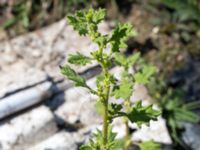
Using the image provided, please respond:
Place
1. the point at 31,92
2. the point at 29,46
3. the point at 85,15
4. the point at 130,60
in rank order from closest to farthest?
the point at 85,15
the point at 130,60
the point at 31,92
the point at 29,46

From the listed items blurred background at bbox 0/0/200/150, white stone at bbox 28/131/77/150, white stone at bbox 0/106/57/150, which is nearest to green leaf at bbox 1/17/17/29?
blurred background at bbox 0/0/200/150

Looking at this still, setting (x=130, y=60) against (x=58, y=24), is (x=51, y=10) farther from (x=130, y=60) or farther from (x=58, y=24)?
(x=130, y=60)

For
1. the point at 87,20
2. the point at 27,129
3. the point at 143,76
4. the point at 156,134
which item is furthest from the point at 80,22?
the point at 156,134

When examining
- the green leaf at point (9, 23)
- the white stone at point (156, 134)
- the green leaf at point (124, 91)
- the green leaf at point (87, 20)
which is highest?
the green leaf at point (9, 23)

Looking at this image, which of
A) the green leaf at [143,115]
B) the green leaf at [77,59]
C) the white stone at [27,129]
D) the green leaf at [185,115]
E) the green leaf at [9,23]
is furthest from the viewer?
the green leaf at [9,23]

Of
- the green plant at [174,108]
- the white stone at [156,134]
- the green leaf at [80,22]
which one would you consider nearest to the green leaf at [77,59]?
the green leaf at [80,22]

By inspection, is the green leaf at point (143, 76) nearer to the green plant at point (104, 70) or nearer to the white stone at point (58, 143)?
the green plant at point (104, 70)

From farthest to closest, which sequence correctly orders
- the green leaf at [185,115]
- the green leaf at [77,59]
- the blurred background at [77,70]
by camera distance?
the green leaf at [185,115]
the blurred background at [77,70]
the green leaf at [77,59]

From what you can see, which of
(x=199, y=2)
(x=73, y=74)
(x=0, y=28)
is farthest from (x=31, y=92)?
(x=199, y=2)
